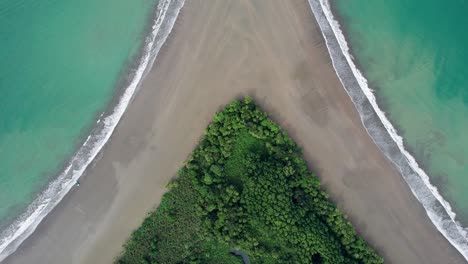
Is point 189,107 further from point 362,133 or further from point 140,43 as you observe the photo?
point 362,133

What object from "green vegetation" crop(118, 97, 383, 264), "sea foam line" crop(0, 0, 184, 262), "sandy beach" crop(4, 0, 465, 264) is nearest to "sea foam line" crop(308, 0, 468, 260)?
"sandy beach" crop(4, 0, 465, 264)

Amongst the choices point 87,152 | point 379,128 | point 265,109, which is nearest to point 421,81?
point 379,128

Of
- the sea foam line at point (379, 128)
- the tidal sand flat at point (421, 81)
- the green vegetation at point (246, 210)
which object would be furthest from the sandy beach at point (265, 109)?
the tidal sand flat at point (421, 81)

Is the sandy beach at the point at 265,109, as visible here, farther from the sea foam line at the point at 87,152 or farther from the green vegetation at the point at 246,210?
the green vegetation at the point at 246,210

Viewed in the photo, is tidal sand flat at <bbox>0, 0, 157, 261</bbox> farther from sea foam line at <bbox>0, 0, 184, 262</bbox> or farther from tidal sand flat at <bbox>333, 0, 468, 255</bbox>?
tidal sand flat at <bbox>333, 0, 468, 255</bbox>

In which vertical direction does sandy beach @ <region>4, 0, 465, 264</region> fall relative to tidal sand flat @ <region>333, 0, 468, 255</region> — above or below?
below

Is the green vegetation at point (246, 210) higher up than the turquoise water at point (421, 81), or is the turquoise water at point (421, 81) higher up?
the turquoise water at point (421, 81)
